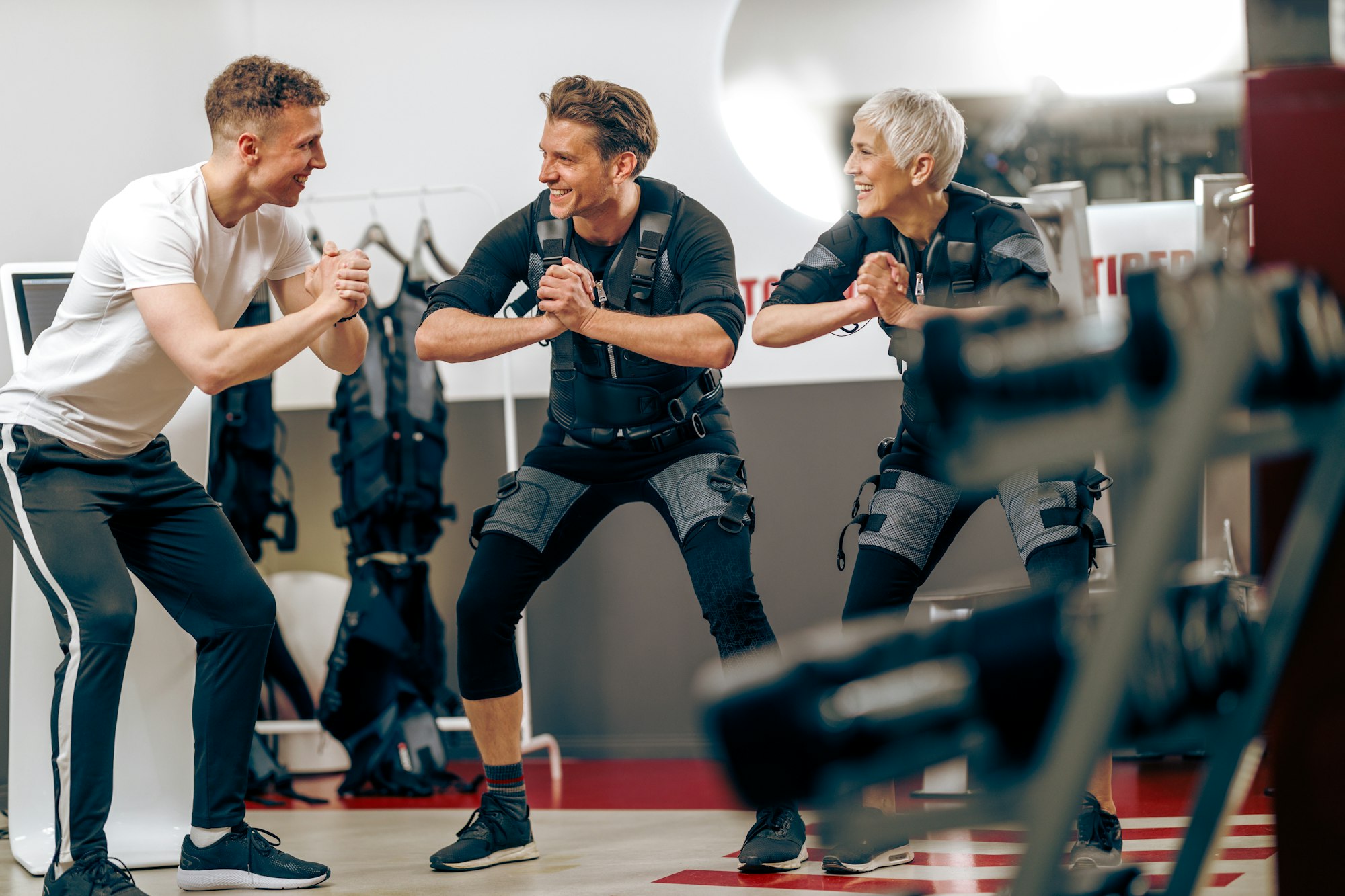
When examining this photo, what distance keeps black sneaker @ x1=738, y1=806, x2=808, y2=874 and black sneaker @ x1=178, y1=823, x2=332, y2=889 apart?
834 millimetres

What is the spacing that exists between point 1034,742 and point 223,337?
1791 mm

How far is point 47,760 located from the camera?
289 centimetres

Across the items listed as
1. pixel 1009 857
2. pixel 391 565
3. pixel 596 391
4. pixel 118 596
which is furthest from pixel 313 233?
pixel 1009 857

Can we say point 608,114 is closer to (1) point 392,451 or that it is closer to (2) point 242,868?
(1) point 392,451

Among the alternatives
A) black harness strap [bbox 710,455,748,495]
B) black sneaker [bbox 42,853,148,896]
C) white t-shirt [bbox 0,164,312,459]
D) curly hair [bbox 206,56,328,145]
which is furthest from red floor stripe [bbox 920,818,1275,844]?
curly hair [bbox 206,56,328,145]

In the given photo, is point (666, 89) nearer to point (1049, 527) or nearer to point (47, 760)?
point (1049, 527)

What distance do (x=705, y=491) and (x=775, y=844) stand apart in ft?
2.34

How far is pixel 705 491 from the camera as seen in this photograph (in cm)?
268

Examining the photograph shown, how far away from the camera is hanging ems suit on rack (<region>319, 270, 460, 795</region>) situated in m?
3.74

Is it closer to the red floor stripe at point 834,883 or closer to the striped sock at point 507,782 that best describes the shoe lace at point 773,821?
the red floor stripe at point 834,883

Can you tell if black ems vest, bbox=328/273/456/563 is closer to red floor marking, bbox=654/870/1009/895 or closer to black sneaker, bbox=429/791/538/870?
black sneaker, bbox=429/791/538/870

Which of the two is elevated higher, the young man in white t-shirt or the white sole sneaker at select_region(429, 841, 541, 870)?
the young man in white t-shirt

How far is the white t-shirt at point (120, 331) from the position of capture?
2422 mm

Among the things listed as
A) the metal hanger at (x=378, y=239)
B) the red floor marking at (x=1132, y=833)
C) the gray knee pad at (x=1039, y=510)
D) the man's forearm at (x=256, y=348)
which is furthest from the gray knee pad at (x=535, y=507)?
the metal hanger at (x=378, y=239)
